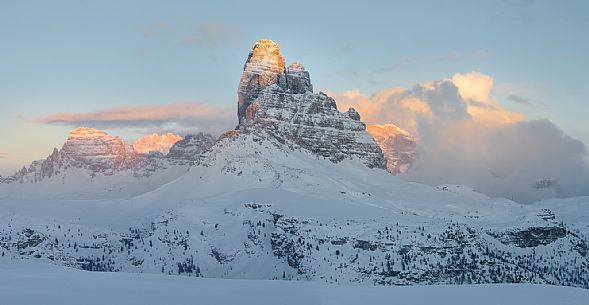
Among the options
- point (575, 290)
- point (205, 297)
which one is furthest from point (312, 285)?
point (575, 290)

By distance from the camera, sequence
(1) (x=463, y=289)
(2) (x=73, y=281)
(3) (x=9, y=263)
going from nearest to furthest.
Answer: (2) (x=73, y=281) → (1) (x=463, y=289) → (3) (x=9, y=263)

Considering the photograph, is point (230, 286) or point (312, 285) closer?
point (230, 286)

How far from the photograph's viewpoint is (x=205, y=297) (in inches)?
1437

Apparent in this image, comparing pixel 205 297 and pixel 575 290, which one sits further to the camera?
pixel 575 290

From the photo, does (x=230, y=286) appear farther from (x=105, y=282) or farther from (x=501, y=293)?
(x=501, y=293)

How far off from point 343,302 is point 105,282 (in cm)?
1383

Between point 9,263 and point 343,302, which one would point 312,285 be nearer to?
point 343,302

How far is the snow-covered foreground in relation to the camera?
34.8 meters

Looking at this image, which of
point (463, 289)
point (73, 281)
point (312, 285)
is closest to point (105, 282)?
point (73, 281)

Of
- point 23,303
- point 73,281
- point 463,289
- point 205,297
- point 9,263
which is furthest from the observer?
point 9,263

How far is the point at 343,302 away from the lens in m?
37.4

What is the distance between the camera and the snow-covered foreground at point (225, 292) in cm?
3478

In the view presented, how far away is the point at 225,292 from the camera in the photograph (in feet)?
126

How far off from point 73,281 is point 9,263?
16427mm
